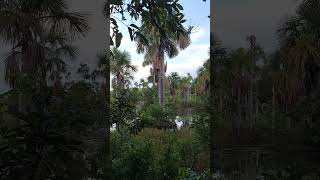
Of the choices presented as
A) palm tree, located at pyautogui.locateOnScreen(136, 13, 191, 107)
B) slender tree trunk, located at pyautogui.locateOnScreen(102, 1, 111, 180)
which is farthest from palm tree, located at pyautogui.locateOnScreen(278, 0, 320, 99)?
slender tree trunk, located at pyautogui.locateOnScreen(102, 1, 111, 180)

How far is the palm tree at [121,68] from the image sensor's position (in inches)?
209

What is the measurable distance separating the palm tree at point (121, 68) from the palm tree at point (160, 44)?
0.17 meters

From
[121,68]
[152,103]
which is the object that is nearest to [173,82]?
[152,103]

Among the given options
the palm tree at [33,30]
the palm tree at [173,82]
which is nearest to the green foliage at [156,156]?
the palm tree at [173,82]

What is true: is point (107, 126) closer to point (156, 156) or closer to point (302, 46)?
point (156, 156)

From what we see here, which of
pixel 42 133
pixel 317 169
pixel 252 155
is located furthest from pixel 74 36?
pixel 317 169

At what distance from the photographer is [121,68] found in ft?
17.1

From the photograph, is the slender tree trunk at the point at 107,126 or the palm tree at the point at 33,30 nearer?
the palm tree at the point at 33,30

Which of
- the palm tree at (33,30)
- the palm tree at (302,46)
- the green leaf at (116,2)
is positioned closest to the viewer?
the palm tree at (302,46)

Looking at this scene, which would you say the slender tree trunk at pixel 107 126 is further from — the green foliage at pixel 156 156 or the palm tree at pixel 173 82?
the palm tree at pixel 173 82

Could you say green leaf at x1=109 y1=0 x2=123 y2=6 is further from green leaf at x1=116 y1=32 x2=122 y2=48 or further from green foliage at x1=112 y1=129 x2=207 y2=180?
green foliage at x1=112 y1=129 x2=207 y2=180

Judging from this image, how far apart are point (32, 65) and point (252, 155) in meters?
2.46

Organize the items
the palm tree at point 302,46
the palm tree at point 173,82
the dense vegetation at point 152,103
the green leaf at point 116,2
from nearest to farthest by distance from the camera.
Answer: the dense vegetation at point 152,103 < the palm tree at point 302,46 < the green leaf at point 116,2 < the palm tree at point 173,82

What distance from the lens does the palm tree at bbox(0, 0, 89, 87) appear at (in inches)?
193
